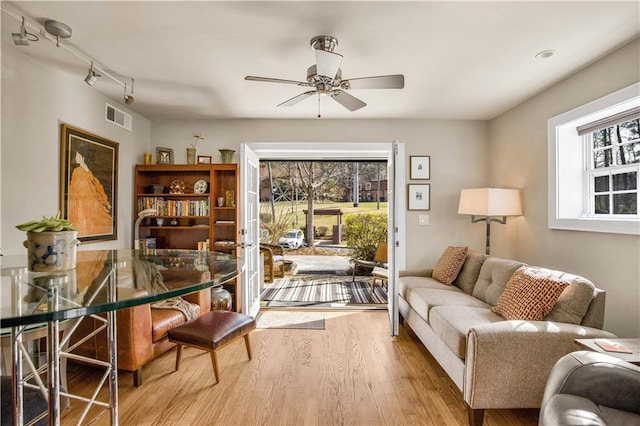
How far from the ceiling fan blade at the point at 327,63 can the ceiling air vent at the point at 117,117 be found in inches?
95.9

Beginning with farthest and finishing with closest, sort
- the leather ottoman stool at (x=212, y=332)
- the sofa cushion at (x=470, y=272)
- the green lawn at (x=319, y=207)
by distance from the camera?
the green lawn at (x=319, y=207) → the sofa cushion at (x=470, y=272) → the leather ottoman stool at (x=212, y=332)

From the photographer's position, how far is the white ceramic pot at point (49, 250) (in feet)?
4.66

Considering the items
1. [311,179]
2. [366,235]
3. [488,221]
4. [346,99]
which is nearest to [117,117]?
[346,99]

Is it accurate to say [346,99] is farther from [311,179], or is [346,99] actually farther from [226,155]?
[311,179]

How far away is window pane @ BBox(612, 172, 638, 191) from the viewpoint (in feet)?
7.94

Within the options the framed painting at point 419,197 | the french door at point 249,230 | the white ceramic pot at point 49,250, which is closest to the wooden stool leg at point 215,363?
the french door at point 249,230

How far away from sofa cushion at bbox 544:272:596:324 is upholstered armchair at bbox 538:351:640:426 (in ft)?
2.47

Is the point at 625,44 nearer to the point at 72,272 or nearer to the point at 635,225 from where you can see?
the point at 635,225

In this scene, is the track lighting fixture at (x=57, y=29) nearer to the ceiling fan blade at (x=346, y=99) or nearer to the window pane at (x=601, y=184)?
the ceiling fan blade at (x=346, y=99)

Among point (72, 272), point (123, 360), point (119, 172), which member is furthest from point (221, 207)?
point (72, 272)

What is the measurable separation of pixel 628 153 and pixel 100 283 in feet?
11.3

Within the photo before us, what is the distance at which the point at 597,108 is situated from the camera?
8.17 feet

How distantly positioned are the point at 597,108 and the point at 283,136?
10.1 feet

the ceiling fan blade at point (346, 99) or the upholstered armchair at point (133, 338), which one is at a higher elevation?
the ceiling fan blade at point (346, 99)
